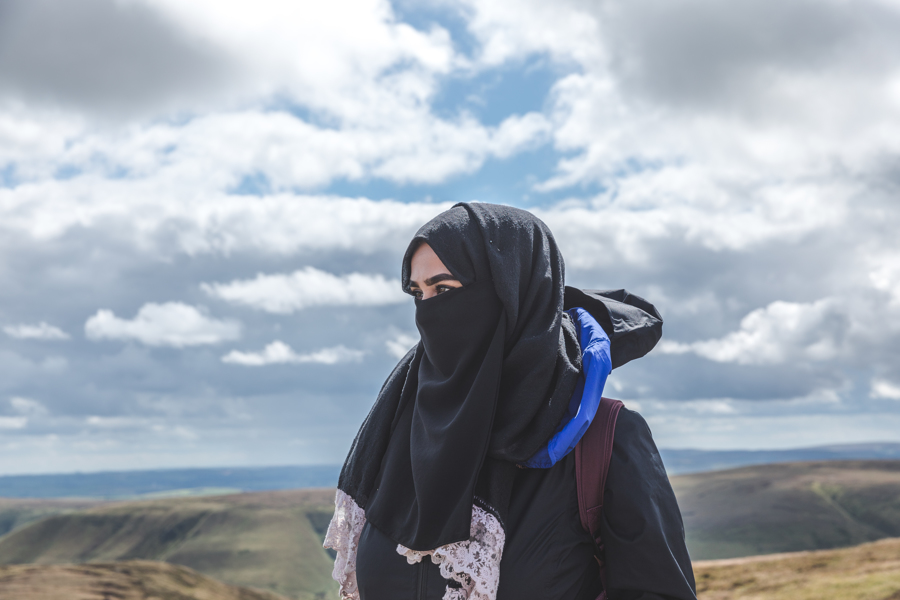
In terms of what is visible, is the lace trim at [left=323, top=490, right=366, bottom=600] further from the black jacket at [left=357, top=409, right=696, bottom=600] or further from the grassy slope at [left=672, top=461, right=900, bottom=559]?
the grassy slope at [left=672, top=461, right=900, bottom=559]

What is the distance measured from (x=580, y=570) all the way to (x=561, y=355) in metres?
0.86

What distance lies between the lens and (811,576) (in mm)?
16266

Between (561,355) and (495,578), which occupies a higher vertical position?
(561,355)

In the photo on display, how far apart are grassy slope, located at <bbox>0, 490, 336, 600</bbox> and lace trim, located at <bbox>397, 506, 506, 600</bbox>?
109 metres

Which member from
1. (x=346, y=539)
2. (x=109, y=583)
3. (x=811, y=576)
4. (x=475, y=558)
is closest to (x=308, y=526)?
(x=109, y=583)

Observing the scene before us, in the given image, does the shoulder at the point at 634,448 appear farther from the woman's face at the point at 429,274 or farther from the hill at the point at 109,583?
the hill at the point at 109,583

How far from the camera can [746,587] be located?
16.3 m

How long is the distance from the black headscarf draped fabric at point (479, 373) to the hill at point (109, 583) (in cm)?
1133

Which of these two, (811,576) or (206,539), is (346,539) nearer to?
(811,576)

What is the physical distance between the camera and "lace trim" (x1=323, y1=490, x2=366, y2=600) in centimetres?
358

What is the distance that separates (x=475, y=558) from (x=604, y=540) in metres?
0.51

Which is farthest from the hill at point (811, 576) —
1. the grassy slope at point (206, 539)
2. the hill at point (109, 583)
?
the grassy slope at point (206, 539)

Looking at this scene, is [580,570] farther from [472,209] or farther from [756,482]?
[756,482]

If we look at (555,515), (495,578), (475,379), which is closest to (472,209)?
(475,379)
